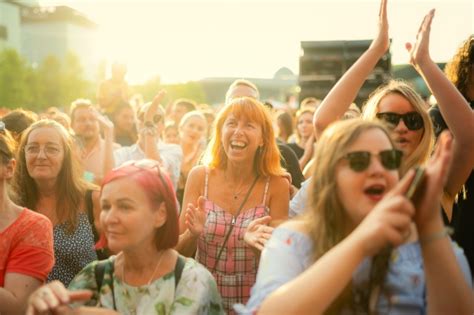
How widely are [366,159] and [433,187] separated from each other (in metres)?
0.33

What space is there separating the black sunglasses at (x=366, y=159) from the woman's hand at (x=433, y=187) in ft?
0.81

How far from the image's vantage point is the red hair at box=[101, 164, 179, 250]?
282 cm

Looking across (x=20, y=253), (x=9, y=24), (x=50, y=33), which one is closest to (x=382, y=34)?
(x=20, y=253)

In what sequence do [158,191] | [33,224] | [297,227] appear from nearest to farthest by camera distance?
1. [297,227]
2. [158,191]
3. [33,224]

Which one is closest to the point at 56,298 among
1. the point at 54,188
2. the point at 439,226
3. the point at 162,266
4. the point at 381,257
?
the point at 162,266

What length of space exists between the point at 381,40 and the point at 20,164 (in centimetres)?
228

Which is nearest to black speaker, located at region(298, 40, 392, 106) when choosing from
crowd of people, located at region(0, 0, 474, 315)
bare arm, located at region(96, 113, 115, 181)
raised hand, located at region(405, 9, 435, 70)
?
bare arm, located at region(96, 113, 115, 181)

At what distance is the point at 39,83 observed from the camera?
57062mm

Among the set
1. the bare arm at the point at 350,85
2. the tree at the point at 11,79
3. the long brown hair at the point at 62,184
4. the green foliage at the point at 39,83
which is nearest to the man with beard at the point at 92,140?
the long brown hair at the point at 62,184

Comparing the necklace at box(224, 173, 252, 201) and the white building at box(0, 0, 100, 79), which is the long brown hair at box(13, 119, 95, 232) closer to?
the necklace at box(224, 173, 252, 201)

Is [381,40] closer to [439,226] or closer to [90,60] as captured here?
[439,226]

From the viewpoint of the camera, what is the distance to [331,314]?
83.3 inches

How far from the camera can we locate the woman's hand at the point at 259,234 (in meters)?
3.15

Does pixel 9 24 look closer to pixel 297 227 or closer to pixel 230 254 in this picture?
pixel 230 254
